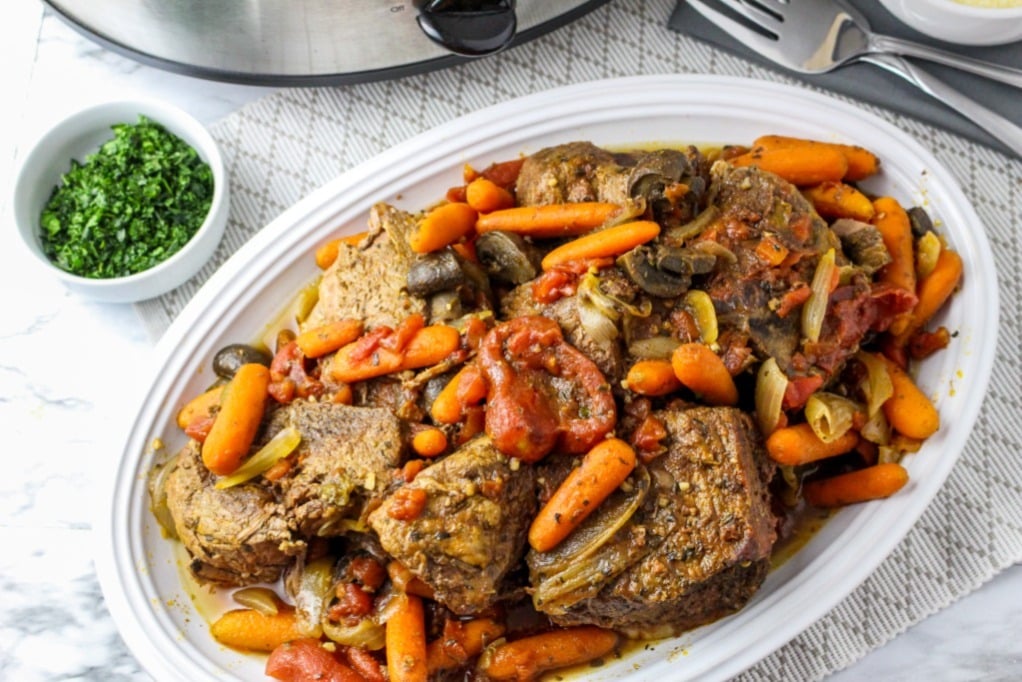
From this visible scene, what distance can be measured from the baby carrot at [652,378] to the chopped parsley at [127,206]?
182 cm

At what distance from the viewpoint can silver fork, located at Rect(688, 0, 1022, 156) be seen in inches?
→ 146

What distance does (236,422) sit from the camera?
10.1 feet

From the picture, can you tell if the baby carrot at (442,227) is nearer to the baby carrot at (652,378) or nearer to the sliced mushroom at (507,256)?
the sliced mushroom at (507,256)

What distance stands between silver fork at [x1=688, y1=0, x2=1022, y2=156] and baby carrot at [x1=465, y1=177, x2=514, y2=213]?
115cm

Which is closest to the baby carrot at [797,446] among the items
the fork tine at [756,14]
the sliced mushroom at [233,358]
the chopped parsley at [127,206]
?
the fork tine at [756,14]

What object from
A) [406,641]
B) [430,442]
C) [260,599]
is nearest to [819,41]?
[430,442]

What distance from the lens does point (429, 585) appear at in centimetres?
297

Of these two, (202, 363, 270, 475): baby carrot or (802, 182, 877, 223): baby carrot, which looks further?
(802, 182, 877, 223): baby carrot

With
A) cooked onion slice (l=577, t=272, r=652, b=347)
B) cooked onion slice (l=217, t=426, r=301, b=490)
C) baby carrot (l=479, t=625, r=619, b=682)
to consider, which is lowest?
baby carrot (l=479, t=625, r=619, b=682)

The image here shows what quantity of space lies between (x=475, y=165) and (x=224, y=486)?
141 cm

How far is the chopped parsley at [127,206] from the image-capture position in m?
3.75

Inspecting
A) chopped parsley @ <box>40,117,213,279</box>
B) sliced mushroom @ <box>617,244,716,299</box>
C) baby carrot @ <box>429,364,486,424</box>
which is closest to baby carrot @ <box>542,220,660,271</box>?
sliced mushroom @ <box>617,244,716,299</box>

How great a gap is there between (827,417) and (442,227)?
4.45 feet

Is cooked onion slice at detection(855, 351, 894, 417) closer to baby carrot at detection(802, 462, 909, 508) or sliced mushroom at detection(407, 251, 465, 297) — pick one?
baby carrot at detection(802, 462, 909, 508)
